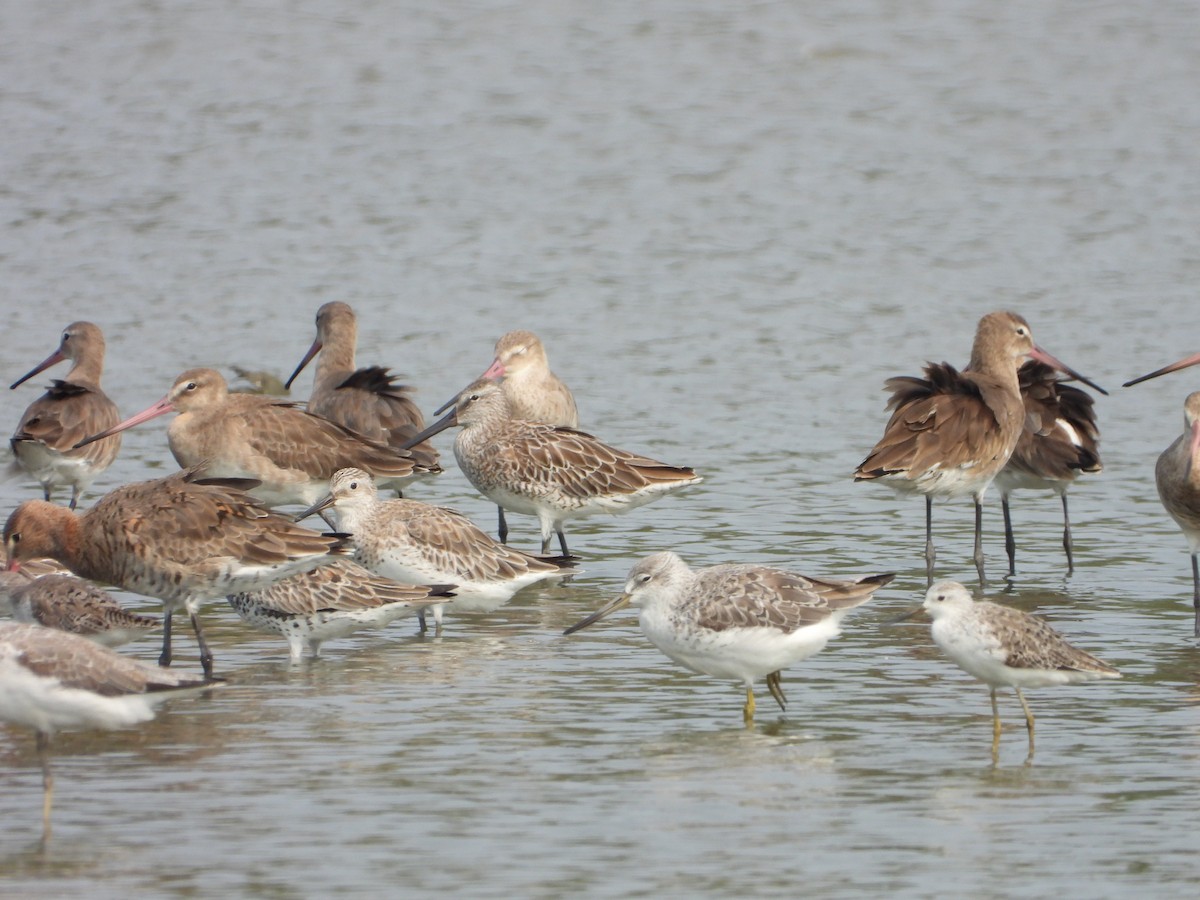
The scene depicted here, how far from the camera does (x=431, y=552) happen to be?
1143 cm

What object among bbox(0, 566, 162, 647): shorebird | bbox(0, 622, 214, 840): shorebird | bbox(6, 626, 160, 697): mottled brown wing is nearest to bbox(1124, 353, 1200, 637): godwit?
bbox(0, 566, 162, 647): shorebird

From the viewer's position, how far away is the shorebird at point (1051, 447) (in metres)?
13.2

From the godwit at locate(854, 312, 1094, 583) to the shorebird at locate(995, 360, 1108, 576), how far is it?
247 mm

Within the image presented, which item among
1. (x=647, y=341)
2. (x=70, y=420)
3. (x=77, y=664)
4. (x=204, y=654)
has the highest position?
(x=647, y=341)

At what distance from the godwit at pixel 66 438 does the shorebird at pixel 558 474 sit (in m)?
2.58

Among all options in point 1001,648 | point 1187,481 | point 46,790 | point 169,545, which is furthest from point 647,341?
point 46,790

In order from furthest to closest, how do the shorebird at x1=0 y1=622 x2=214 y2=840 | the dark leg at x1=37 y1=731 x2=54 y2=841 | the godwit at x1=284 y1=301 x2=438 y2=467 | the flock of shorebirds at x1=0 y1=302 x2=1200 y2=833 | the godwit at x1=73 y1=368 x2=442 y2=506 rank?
the godwit at x1=284 y1=301 x2=438 y2=467 < the godwit at x1=73 y1=368 x2=442 y2=506 < the flock of shorebirds at x1=0 y1=302 x2=1200 y2=833 < the shorebird at x1=0 y1=622 x2=214 y2=840 < the dark leg at x1=37 y1=731 x2=54 y2=841

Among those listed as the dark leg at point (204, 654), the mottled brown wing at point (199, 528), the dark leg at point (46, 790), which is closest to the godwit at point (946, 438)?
the mottled brown wing at point (199, 528)

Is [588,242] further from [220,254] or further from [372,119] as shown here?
[372,119]

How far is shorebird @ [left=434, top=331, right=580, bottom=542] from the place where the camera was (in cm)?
1524

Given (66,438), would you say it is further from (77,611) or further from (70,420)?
(77,611)

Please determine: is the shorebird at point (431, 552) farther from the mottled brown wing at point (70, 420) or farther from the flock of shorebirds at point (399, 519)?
the mottled brown wing at point (70, 420)

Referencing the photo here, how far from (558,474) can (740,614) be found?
13.4 ft

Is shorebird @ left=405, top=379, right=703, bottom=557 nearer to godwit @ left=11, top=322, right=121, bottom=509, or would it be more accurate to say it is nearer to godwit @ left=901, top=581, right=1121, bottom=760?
godwit @ left=11, top=322, right=121, bottom=509
